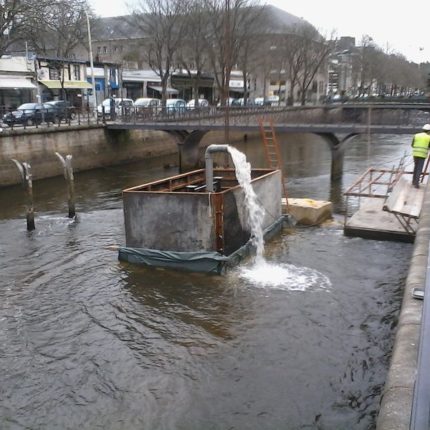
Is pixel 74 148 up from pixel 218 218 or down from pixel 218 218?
down

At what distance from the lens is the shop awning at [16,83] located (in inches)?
A: 1801

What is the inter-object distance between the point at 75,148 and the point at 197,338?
90.9ft

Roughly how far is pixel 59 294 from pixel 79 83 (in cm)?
4671

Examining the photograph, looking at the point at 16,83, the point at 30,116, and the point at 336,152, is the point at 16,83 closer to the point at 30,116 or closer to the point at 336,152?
the point at 30,116

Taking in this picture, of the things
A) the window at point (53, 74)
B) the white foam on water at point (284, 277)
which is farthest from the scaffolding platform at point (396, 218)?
the window at point (53, 74)

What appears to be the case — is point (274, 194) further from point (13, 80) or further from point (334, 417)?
point (13, 80)

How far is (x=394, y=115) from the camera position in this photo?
29.9 m

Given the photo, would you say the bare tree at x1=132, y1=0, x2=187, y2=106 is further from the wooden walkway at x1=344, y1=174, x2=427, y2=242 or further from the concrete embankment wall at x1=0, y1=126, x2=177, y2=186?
the wooden walkway at x1=344, y1=174, x2=427, y2=242

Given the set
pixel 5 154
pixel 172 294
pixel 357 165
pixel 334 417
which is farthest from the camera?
pixel 357 165

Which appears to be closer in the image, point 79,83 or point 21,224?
point 21,224

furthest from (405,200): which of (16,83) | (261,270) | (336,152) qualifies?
(16,83)

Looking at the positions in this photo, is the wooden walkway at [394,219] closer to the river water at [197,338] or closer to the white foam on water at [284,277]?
the river water at [197,338]

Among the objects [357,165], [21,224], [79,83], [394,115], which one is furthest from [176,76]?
A: [21,224]

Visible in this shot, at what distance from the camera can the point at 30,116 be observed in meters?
34.0
